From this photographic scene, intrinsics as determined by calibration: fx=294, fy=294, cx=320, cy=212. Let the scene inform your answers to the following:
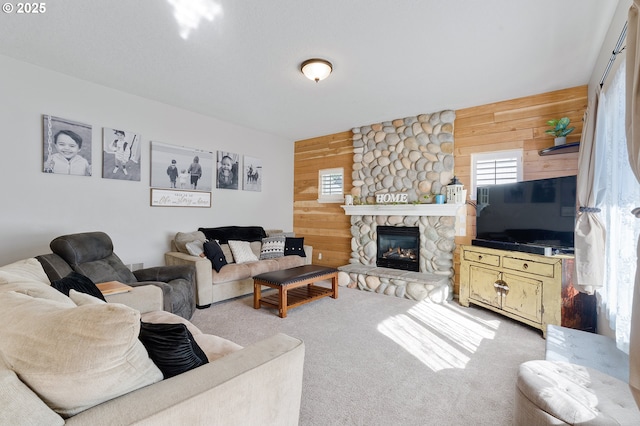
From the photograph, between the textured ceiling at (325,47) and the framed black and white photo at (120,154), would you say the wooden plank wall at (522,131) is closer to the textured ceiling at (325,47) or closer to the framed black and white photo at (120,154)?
the textured ceiling at (325,47)

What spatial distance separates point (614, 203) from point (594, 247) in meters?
0.38

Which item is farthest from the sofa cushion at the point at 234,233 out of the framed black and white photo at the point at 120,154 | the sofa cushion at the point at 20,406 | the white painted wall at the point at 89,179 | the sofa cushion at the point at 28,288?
the sofa cushion at the point at 20,406

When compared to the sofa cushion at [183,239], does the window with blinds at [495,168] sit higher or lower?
higher

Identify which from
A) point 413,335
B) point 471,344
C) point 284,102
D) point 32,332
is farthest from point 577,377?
point 284,102

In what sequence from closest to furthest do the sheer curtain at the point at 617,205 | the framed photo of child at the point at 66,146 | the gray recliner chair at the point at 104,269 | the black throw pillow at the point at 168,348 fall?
1. the black throw pillow at the point at 168,348
2. the sheer curtain at the point at 617,205
3. the gray recliner chair at the point at 104,269
4. the framed photo of child at the point at 66,146

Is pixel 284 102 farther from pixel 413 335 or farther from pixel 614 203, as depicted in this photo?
pixel 614 203

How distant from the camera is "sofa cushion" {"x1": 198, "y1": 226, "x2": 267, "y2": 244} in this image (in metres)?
4.61

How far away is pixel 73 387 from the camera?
2.67ft

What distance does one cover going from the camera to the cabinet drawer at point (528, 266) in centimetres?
290

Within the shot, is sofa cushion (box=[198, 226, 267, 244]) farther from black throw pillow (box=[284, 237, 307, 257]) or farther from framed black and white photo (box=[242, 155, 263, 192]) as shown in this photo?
framed black and white photo (box=[242, 155, 263, 192])

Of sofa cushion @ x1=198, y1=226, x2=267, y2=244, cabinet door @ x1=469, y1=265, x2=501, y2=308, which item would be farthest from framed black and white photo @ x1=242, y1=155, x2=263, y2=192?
cabinet door @ x1=469, y1=265, x2=501, y2=308

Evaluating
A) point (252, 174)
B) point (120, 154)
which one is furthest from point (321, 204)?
point (120, 154)

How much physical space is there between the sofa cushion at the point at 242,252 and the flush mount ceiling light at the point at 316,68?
8.78 feet

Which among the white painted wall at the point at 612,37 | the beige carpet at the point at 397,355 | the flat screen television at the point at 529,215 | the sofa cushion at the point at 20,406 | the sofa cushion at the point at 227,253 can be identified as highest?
the white painted wall at the point at 612,37
